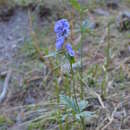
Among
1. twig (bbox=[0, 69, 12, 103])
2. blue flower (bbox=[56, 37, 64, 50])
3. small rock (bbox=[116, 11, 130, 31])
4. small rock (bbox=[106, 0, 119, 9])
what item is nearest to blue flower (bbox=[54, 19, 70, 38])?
blue flower (bbox=[56, 37, 64, 50])

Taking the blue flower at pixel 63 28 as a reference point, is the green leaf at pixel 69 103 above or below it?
below

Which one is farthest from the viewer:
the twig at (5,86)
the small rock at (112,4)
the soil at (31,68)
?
the small rock at (112,4)

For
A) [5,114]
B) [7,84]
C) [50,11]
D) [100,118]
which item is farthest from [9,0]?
[100,118]

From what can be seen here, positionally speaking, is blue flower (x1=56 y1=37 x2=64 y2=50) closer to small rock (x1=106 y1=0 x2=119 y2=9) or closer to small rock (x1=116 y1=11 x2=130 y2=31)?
small rock (x1=116 y1=11 x2=130 y2=31)

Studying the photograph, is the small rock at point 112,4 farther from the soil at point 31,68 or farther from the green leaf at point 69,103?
the green leaf at point 69,103

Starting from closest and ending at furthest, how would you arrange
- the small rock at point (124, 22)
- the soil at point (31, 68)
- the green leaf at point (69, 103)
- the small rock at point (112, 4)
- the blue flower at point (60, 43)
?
the blue flower at point (60, 43) < the green leaf at point (69, 103) < the soil at point (31, 68) < the small rock at point (124, 22) < the small rock at point (112, 4)

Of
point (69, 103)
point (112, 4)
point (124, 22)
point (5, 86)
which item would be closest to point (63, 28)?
point (69, 103)

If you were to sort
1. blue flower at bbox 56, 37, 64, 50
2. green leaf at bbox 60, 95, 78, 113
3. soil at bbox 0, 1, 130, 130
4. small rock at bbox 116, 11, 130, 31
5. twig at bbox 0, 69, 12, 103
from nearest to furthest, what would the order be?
blue flower at bbox 56, 37, 64, 50 < green leaf at bbox 60, 95, 78, 113 < soil at bbox 0, 1, 130, 130 < twig at bbox 0, 69, 12, 103 < small rock at bbox 116, 11, 130, 31

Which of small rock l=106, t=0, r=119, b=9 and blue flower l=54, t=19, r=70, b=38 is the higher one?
small rock l=106, t=0, r=119, b=9

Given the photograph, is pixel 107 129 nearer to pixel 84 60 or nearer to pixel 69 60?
pixel 69 60

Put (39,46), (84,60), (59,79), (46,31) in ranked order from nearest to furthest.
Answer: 1. (59,79)
2. (84,60)
3. (39,46)
4. (46,31)

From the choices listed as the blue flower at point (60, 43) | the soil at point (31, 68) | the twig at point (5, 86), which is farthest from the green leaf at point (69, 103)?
the twig at point (5, 86)
